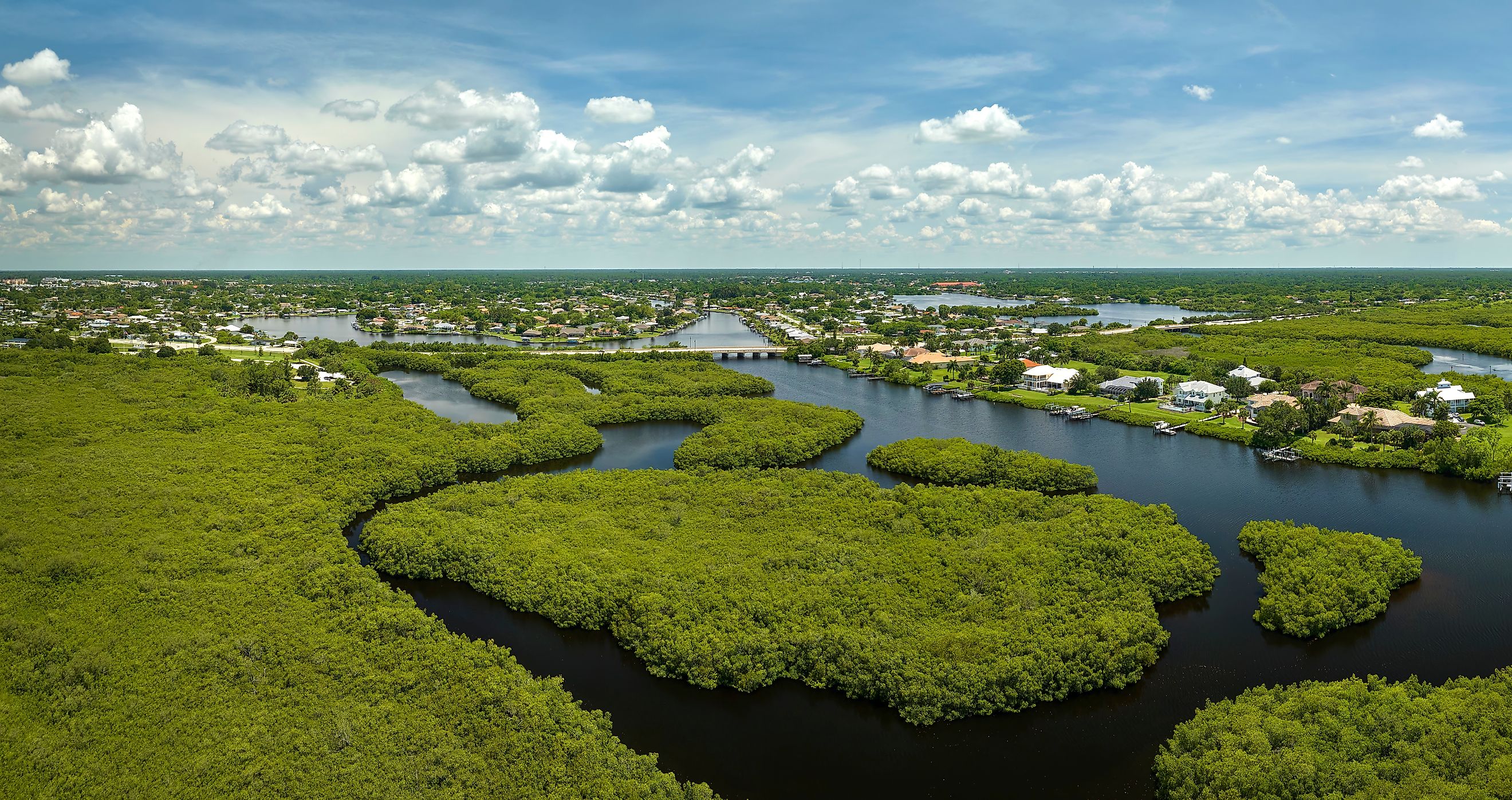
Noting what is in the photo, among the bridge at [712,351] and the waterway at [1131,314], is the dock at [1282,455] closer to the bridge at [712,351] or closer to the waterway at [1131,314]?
the bridge at [712,351]

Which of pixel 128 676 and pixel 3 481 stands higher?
pixel 3 481

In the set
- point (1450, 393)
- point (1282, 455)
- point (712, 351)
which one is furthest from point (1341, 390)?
point (712, 351)

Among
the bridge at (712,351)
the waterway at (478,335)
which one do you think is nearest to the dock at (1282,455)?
the bridge at (712,351)

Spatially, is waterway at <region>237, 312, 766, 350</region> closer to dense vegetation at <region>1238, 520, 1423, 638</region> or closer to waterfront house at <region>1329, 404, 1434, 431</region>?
waterfront house at <region>1329, 404, 1434, 431</region>

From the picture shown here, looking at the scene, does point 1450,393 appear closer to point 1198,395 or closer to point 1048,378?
point 1198,395

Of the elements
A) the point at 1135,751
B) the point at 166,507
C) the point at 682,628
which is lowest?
the point at 1135,751

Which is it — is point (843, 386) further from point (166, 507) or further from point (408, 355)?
point (166, 507)

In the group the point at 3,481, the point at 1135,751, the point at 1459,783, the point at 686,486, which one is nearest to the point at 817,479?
the point at 686,486
